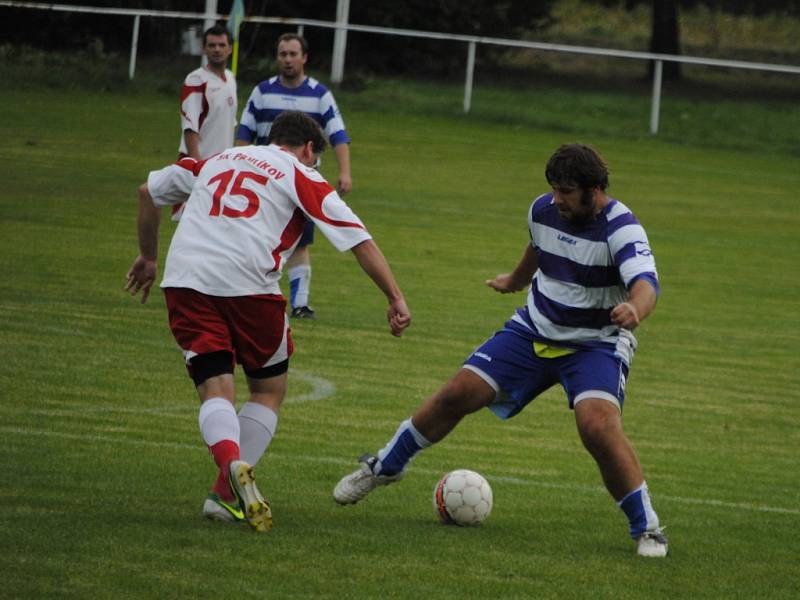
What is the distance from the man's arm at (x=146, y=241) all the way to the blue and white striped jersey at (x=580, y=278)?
1.72 m

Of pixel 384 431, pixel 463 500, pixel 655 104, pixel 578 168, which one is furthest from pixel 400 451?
pixel 655 104

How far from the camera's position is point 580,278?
22.0 ft

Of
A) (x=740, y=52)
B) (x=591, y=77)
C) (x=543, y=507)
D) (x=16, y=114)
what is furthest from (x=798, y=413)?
(x=740, y=52)

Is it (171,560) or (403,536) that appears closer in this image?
(171,560)

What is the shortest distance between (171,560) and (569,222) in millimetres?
2271

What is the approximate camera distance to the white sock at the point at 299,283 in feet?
41.4

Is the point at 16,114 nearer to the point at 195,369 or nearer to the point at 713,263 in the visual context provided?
the point at 713,263

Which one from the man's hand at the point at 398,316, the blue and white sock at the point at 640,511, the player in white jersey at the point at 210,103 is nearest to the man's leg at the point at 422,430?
the man's hand at the point at 398,316

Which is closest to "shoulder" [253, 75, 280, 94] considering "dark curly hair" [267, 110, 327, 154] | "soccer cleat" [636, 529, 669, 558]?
"dark curly hair" [267, 110, 327, 154]

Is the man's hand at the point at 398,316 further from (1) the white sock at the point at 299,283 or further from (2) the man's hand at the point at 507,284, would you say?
(1) the white sock at the point at 299,283

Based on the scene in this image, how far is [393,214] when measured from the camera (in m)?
20.1

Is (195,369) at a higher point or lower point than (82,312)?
higher

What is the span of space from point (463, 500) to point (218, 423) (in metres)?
1.20

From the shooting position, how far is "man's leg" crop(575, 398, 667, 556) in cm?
644
